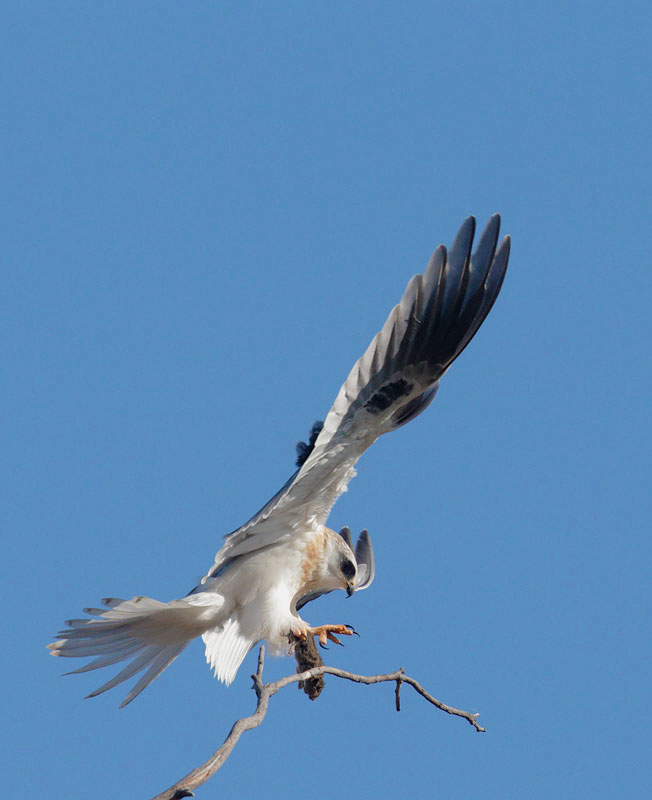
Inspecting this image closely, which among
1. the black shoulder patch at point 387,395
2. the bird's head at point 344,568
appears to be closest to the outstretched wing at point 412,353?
the black shoulder patch at point 387,395

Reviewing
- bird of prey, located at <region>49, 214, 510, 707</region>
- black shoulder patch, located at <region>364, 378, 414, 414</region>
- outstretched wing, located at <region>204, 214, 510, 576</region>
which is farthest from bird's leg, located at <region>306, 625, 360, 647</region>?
black shoulder patch, located at <region>364, 378, 414, 414</region>

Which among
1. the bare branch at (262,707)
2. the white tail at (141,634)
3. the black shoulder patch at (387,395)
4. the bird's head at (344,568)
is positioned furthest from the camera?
the bird's head at (344,568)

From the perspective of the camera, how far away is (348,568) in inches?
201

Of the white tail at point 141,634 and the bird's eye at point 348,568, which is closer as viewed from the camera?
the white tail at point 141,634

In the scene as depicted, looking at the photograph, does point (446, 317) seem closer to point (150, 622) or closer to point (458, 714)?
point (458, 714)

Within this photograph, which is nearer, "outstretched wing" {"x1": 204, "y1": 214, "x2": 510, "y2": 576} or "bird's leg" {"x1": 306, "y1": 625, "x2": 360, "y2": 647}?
"outstretched wing" {"x1": 204, "y1": 214, "x2": 510, "y2": 576}

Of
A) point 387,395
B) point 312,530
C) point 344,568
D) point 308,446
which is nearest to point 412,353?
point 387,395

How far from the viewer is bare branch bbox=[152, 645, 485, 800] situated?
10.4 ft

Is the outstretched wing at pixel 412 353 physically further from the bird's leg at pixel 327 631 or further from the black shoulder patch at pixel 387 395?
the bird's leg at pixel 327 631

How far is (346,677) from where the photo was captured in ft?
13.3

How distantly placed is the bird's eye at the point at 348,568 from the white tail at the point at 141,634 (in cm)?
64

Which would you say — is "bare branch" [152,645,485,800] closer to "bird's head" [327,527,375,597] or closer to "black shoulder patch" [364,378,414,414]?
"bird's head" [327,527,375,597]

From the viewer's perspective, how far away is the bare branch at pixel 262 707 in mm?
3158

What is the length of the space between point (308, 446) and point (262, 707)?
1.19 m
